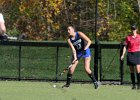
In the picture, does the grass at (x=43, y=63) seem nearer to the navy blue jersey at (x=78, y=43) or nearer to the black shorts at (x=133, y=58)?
the black shorts at (x=133, y=58)

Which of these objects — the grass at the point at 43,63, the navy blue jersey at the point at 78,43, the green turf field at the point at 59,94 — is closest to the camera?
the green turf field at the point at 59,94

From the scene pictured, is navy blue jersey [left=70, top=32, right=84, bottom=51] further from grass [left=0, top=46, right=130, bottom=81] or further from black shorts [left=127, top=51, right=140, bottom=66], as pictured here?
grass [left=0, top=46, right=130, bottom=81]

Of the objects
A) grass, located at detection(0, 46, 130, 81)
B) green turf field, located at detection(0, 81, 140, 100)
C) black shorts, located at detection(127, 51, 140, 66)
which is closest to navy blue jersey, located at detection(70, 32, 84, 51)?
green turf field, located at detection(0, 81, 140, 100)

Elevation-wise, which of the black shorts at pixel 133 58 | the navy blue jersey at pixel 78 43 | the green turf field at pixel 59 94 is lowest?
the green turf field at pixel 59 94

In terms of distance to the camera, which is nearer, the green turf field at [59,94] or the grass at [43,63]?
the green turf field at [59,94]

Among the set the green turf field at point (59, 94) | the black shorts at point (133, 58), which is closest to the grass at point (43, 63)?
the black shorts at point (133, 58)

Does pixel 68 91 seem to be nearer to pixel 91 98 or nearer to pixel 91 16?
pixel 91 98

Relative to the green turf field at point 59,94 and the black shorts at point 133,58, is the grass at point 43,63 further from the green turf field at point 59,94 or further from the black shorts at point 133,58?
the green turf field at point 59,94

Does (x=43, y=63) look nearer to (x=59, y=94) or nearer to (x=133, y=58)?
(x=133, y=58)

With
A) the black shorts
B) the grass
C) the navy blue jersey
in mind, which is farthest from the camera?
the grass

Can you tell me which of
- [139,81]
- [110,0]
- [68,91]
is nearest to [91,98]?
[68,91]

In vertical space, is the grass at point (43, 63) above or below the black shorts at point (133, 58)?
below

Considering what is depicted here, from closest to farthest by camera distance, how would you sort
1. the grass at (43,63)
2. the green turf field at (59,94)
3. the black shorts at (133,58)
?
1. the green turf field at (59,94)
2. the black shorts at (133,58)
3. the grass at (43,63)

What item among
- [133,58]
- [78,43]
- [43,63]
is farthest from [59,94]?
[43,63]
